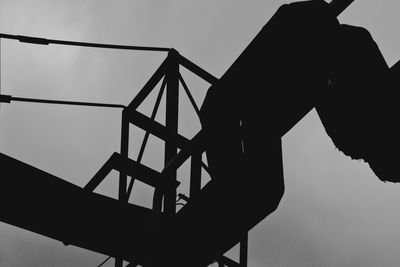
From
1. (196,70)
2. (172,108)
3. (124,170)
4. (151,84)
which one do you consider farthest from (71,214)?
(196,70)

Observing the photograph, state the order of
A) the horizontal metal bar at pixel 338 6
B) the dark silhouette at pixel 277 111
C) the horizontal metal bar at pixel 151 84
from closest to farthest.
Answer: the dark silhouette at pixel 277 111, the horizontal metal bar at pixel 338 6, the horizontal metal bar at pixel 151 84

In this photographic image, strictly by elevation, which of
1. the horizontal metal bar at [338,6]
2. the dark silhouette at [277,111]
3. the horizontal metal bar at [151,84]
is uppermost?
the horizontal metal bar at [151,84]

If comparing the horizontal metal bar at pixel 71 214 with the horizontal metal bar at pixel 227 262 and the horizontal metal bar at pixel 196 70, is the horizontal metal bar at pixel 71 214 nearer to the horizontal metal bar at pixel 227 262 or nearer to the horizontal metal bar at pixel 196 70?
the horizontal metal bar at pixel 227 262

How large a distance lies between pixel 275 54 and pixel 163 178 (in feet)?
7.23

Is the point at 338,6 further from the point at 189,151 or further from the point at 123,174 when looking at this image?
the point at 123,174

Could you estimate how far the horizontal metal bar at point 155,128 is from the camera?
6246 mm

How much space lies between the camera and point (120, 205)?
18.6 feet

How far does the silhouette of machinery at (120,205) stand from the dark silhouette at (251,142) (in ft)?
0.04

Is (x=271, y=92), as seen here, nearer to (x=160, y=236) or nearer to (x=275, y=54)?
(x=275, y=54)

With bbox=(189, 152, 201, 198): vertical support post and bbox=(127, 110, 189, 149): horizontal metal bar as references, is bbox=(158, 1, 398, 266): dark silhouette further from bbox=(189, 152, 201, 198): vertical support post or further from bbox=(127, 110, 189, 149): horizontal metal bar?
bbox=(127, 110, 189, 149): horizontal metal bar

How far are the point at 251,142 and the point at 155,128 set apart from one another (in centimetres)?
236

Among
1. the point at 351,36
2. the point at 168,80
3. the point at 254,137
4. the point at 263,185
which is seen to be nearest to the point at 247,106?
the point at 254,137

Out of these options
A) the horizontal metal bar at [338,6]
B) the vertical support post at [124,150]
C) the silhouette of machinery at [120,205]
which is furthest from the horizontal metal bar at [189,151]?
the horizontal metal bar at [338,6]

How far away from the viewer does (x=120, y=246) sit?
18.1 feet
